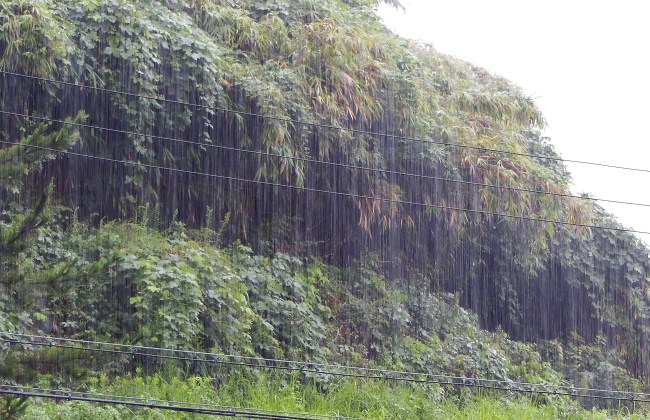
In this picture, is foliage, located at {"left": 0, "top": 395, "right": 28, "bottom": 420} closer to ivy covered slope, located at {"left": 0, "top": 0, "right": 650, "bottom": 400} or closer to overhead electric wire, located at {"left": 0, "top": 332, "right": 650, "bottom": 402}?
overhead electric wire, located at {"left": 0, "top": 332, "right": 650, "bottom": 402}

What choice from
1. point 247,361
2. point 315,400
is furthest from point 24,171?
point 315,400

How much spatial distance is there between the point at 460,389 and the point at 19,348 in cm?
613

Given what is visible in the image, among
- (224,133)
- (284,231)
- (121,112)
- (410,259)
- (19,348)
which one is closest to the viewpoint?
(19,348)

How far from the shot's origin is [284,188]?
462 inches

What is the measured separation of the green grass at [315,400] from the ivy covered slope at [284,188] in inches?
22.1

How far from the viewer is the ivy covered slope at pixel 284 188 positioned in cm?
959

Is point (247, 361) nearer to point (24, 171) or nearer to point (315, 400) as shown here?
point (315, 400)

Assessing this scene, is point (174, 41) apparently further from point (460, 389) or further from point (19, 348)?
point (460, 389)

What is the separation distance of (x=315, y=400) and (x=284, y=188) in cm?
335

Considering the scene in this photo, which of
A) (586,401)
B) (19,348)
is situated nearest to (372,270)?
(586,401)

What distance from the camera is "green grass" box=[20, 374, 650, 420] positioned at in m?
8.34

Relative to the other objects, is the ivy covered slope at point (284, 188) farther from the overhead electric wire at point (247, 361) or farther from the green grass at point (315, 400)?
the green grass at point (315, 400)

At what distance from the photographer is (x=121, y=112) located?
1033cm

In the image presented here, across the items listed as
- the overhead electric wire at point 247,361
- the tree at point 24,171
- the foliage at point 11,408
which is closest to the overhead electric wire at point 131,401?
the foliage at point 11,408
